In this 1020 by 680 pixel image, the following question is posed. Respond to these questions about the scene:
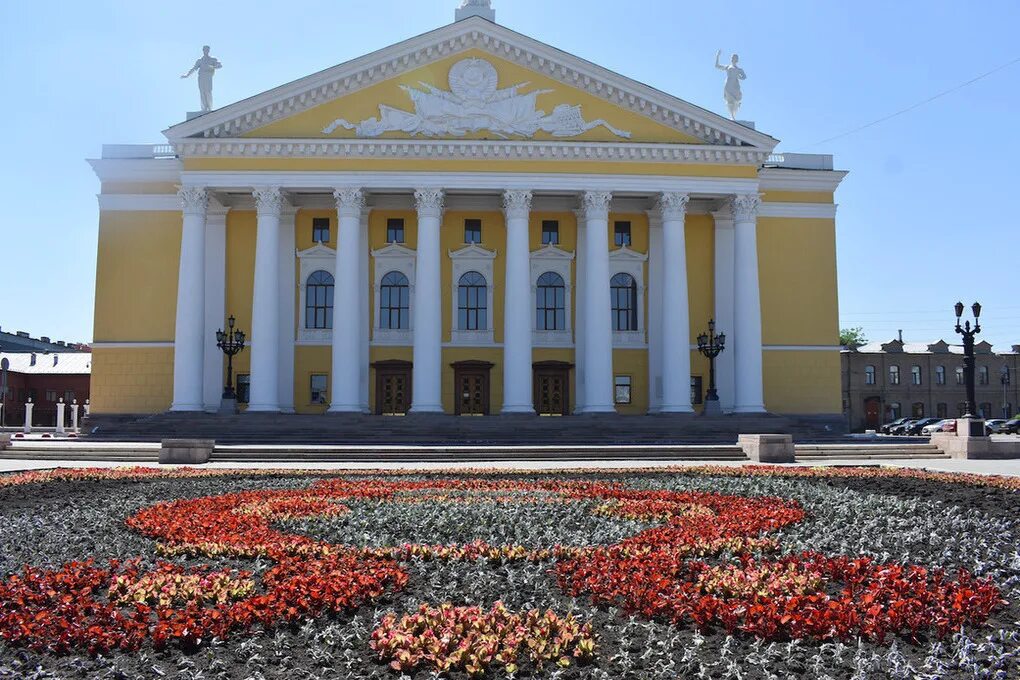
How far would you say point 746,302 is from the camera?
3762cm

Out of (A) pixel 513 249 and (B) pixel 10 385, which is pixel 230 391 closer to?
(A) pixel 513 249

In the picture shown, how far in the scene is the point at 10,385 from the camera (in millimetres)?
70312

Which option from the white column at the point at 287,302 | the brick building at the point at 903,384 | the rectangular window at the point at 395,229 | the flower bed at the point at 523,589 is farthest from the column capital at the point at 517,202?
the brick building at the point at 903,384

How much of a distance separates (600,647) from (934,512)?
7539mm

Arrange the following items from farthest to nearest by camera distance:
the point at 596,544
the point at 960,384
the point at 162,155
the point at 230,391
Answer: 1. the point at 960,384
2. the point at 162,155
3. the point at 230,391
4. the point at 596,544

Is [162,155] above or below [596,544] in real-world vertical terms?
above

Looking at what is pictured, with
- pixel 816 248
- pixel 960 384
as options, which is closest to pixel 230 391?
pixel 816 248

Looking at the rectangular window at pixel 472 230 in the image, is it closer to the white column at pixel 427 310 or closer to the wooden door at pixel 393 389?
the white column at pixel 427 310

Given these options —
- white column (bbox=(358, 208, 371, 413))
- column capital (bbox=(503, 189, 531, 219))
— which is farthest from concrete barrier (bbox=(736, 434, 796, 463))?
white column (bbox=(358, 208, 371, 413))

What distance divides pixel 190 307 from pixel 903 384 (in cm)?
6143

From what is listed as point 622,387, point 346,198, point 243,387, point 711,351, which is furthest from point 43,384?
point 711,351

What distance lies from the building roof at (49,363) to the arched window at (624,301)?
4950 centimetres

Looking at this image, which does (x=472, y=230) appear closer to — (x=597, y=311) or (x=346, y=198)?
(x=346, y=198)

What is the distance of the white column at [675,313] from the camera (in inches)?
1451
